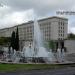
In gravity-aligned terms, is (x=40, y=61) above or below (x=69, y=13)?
below

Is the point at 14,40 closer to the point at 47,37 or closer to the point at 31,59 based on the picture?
the point at 47,37

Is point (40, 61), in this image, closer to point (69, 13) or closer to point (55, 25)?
point (69, 13)

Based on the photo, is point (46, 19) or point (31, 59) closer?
point (31, 59)

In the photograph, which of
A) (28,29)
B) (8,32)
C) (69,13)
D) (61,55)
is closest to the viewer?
(61,55)

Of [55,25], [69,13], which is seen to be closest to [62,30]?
[55,25]

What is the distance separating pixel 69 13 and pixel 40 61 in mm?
23587

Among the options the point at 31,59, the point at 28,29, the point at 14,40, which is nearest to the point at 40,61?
the point at 31,59

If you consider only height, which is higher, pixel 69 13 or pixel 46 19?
pixel 46 19

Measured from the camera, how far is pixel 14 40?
101 meters

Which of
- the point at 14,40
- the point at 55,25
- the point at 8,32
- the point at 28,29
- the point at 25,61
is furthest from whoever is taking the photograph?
the point at 8,32

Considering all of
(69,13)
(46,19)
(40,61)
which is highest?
(46,19)

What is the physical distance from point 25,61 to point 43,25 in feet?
395

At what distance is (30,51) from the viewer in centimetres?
4075

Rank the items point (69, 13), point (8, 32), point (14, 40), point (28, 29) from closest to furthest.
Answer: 1. point (69, 13)
2. point (14, 40)
3. point (28, 29)
4. point (8, 32)
